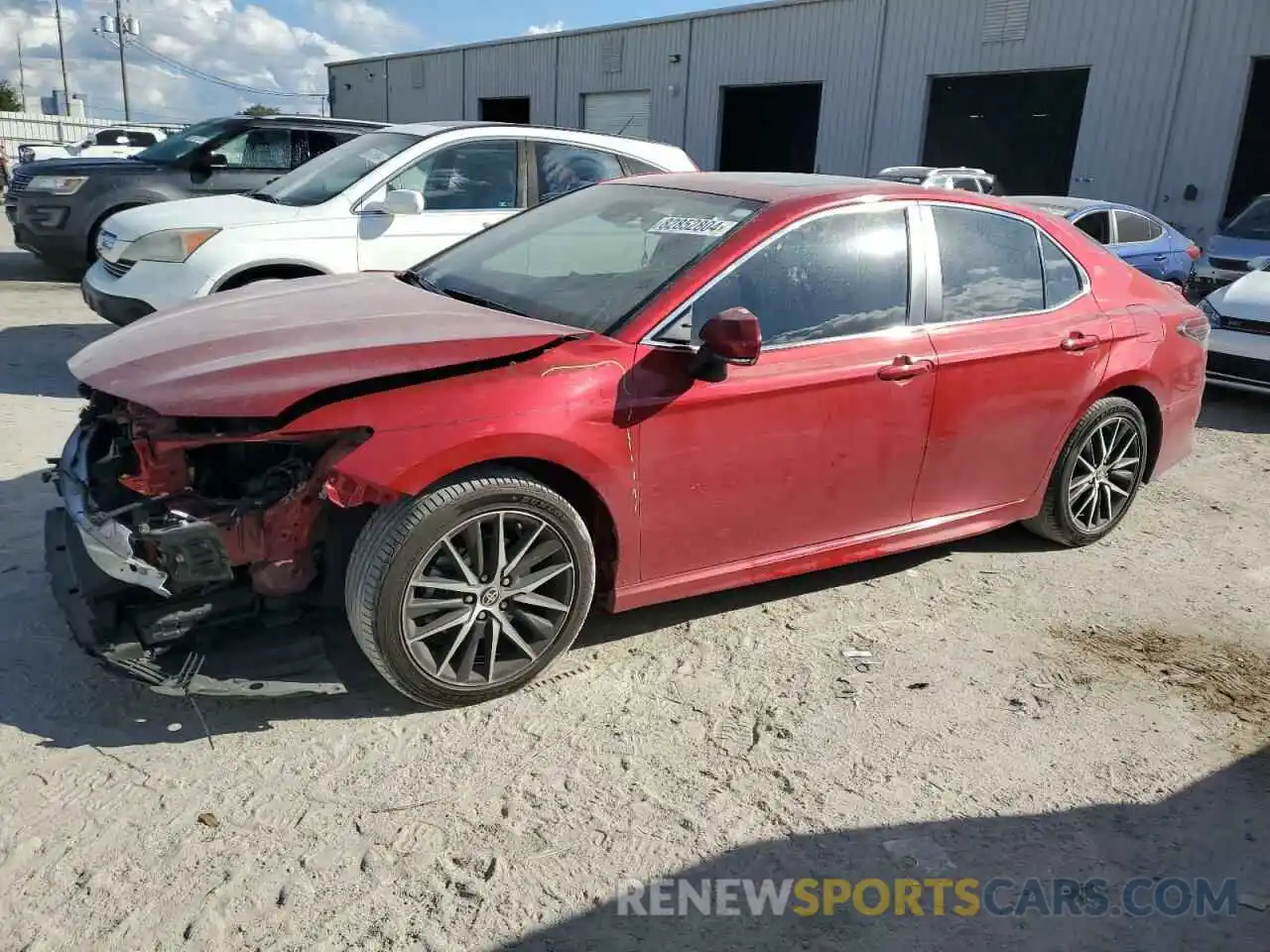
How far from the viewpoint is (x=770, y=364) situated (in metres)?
3.52

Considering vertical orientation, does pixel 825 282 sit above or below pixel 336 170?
below

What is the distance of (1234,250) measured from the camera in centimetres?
1284

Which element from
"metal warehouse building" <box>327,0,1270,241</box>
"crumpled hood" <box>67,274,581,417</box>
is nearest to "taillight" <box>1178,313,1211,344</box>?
"crumpled hood" <box>67,274,581,417</box>

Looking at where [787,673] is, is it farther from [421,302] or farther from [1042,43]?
[1042,43]

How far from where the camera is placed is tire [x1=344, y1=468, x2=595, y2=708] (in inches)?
117

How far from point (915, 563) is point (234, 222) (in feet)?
15.7

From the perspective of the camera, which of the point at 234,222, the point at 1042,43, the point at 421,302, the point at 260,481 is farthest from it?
the point at 1042,43

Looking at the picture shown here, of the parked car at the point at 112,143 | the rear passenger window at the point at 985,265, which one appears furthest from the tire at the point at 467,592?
the parked car at the point at 112,143

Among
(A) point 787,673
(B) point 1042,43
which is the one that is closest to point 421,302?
(A) point 787,673

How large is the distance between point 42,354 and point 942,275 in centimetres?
696

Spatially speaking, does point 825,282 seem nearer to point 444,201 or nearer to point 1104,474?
point 1104,474

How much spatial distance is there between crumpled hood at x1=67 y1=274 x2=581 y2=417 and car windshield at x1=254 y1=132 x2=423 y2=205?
3.27 metres

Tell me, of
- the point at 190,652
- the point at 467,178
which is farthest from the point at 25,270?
the point at 190,652

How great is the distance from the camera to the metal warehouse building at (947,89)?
54.4 ft
